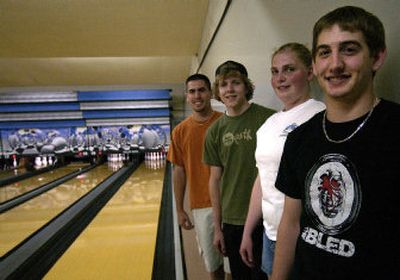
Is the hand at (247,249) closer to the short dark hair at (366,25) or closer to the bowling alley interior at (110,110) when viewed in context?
the bowling alley interior at (110,110)

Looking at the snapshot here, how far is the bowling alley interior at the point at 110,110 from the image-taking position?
184 cm

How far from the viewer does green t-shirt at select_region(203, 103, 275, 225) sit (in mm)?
1374

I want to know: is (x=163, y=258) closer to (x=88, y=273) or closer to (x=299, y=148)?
(x=88, y=273)

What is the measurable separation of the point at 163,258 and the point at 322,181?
1.92 meters

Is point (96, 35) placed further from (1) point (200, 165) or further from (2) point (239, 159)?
(2) point (239, 159)

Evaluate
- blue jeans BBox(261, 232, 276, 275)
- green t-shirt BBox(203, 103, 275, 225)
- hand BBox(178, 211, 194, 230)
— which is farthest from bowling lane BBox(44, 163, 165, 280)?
blue jeans BBox(261, 232, 276, 275)

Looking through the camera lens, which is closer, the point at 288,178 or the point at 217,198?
the point at 288,178

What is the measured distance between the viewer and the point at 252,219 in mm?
1234

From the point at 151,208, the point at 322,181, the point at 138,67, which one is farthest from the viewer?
the point at 138,67

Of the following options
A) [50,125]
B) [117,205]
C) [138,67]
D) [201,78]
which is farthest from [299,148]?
[50,125]

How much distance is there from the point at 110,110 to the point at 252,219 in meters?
7.24

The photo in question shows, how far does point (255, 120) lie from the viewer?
139cm

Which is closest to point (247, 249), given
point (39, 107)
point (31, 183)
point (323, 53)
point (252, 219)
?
point (252, 219)

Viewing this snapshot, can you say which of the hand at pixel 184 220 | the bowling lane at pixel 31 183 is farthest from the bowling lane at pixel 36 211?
the hand at pixel 184 220
